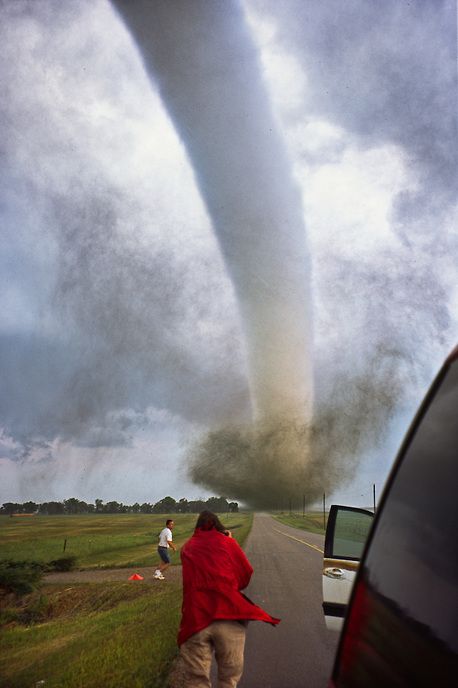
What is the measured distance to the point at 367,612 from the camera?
5.19 feet

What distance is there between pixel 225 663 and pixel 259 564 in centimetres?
1618

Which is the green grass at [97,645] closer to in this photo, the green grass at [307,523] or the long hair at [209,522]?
the long hair at [209,522]

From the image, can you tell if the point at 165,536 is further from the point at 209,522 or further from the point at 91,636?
the point at 209,522

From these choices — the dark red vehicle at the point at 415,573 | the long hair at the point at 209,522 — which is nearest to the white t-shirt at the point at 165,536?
the long hair at the point at 209,522

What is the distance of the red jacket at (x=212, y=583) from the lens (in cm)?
425

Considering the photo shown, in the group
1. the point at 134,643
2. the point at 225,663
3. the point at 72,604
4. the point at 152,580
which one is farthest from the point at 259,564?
the point at 225,663

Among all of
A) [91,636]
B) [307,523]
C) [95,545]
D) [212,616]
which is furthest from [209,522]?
[307,523]

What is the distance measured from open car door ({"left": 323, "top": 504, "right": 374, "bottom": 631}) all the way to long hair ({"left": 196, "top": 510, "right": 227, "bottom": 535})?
891 millimetres

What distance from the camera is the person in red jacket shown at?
4230 mm

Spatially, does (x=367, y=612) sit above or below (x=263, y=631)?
above

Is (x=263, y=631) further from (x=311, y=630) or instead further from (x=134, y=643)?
(x=134, y=643)

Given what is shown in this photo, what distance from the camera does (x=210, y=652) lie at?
4309 millimetres

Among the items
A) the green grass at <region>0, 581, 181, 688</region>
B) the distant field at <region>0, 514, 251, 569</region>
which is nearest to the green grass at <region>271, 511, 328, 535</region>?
the distant field at <region>0, 514, 251, 569</region>

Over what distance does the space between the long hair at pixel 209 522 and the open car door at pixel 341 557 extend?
891mm
